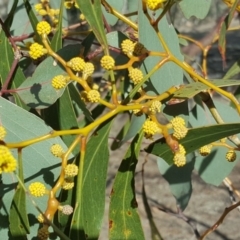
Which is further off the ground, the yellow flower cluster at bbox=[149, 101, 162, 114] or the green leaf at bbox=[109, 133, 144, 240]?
the yellow flower cluster at bbox=[149, 101, 162, 114]

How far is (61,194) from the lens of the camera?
39.7 inches

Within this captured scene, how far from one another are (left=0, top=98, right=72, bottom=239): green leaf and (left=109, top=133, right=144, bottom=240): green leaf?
0.36 feet

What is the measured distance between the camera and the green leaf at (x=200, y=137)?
0.96 meters

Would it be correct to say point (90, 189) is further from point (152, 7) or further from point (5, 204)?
point (152, 7)

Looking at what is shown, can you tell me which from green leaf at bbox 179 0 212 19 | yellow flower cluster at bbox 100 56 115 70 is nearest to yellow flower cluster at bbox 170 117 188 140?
yellow flower cluster at bbox 100 56 115 70

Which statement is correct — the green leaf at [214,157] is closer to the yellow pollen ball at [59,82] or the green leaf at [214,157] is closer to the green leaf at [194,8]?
the green leaf at [194,8]

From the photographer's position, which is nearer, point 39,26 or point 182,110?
point 39,26

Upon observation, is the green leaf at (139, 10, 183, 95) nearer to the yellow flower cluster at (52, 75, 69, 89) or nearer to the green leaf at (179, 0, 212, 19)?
the green leaf at (179, 0, 212, 19)

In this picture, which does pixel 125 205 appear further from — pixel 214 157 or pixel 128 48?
pixel 214 157

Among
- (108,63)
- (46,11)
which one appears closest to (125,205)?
(108,63)

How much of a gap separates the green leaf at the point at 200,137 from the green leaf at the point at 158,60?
0.39 ft

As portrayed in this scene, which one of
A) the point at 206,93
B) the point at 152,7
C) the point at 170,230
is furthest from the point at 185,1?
the point at 170,230

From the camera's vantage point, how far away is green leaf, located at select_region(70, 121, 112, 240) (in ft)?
3.45

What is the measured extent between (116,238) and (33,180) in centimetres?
17
